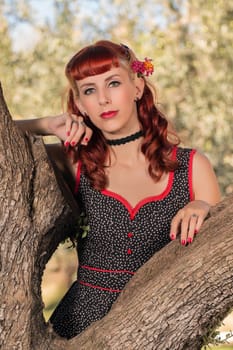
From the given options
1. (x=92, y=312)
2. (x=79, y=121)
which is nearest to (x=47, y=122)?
(x=79, y=121)

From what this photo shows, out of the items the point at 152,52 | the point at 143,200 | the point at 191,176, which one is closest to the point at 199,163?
the point at 191,176

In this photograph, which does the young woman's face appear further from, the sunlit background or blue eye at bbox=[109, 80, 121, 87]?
the sunlit background

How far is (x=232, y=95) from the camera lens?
1064 cm

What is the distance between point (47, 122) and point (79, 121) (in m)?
0.13

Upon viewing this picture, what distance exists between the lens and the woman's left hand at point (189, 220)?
2.52 metres

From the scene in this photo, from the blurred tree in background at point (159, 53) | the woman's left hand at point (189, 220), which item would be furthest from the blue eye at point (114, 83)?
the blurred tree in background at point (159, 53)

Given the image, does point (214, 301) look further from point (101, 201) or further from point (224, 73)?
point (224, 73)

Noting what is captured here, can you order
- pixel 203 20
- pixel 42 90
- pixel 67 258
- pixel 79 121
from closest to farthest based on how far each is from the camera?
pixel 79 121 → pixel 203 20 → pixel 42 90 → pixel 67 258

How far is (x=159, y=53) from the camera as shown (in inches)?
421

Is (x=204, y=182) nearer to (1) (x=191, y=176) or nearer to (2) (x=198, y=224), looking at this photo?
(1) (x=191, y=176)

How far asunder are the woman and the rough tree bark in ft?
0.67

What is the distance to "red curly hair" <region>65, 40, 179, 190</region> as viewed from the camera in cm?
280

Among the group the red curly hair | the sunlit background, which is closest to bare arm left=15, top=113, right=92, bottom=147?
the red curly hair

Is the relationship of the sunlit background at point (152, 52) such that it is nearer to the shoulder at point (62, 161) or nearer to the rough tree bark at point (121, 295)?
the shoulder at point (62, 161)
